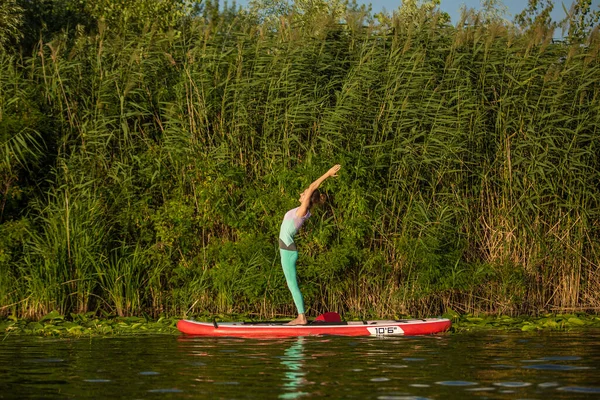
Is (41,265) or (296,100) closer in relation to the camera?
(41,265)

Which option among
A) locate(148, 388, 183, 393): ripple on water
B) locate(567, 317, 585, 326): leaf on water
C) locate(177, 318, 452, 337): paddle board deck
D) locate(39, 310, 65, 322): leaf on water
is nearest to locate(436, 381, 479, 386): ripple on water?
locate(148, 388, 183, 393): ripple on water

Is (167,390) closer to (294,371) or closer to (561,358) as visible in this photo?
(294,371)

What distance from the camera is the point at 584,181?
14.5 m

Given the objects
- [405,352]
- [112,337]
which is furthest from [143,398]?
[112,337]

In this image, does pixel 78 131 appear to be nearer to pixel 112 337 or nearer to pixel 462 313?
pixel 112 337

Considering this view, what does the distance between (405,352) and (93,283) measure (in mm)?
5326

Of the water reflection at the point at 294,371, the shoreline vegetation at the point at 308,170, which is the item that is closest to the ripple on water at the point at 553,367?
the water reflection at the point at 294,371

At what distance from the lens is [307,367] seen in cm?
892

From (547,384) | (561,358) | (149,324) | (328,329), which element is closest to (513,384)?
(547,384)

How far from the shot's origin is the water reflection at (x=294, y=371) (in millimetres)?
7289

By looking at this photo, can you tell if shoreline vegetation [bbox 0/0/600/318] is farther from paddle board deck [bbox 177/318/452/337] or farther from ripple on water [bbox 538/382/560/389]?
ripple on water [bbox 538/382/560/389]

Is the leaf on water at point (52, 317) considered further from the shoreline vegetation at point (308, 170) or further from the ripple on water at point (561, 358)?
the ripple on water at point (561, 358)

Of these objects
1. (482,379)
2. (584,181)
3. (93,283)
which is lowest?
(482,379)

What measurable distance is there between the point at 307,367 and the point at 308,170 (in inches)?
208
